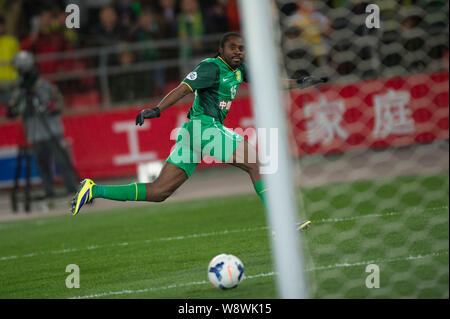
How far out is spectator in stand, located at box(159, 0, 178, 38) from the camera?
14.9 metres

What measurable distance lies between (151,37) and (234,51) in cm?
831

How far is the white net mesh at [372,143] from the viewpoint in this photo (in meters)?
6.02

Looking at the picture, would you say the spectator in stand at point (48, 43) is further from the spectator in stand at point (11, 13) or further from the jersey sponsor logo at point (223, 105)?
the jersey sponsor logo at point (223, 105)

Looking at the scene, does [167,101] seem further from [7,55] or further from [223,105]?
[7,55]

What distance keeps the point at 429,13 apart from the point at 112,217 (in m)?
6.04

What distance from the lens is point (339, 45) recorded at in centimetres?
1270

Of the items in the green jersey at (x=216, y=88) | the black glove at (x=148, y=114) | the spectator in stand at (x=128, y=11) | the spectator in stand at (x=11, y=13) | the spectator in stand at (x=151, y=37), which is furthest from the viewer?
the spectator in stand at (x=11, y=13)

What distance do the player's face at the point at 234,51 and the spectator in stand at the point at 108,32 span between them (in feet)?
27.8

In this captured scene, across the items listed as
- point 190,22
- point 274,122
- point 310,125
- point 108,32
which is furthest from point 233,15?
point 274,122

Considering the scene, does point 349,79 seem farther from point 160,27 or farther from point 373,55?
point 160,27

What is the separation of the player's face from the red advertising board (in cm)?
717

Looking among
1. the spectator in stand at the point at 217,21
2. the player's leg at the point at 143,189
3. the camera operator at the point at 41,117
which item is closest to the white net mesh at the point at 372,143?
the player's leg at the point at 143,189

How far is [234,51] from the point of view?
677cm

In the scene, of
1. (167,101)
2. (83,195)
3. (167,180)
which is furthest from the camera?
(83,195)
